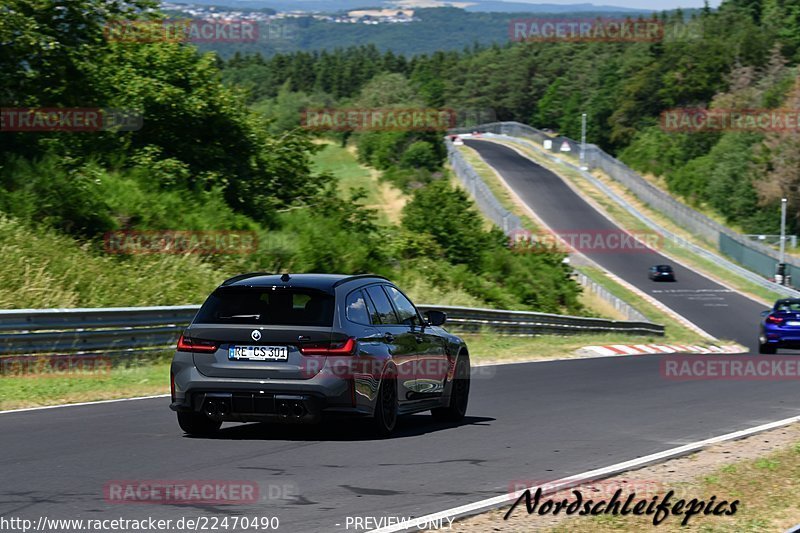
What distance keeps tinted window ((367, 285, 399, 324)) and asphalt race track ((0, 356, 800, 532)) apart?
1143 millimetres

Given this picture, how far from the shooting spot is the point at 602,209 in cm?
8800

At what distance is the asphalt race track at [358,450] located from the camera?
7680 mm

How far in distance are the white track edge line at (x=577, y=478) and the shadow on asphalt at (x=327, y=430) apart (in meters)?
2.45

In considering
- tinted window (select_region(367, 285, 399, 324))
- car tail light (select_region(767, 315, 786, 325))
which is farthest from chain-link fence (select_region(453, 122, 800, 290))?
tinted window (select_region(367, 285, 399, 324))

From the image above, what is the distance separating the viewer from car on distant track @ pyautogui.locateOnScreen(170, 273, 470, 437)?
1029 cm

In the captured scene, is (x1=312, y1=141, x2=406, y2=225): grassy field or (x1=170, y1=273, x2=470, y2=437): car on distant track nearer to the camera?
(x1=170, y1=273, x2=470, y2=437): car on distant track

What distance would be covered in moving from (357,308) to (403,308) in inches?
51.2

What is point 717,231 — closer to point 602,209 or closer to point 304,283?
point 602,209

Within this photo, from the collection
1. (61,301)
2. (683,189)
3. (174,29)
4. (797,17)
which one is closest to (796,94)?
(683,189)

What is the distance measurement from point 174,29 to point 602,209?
57964mm

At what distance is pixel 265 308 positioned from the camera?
422 inches

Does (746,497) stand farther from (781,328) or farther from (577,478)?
(781,328)
